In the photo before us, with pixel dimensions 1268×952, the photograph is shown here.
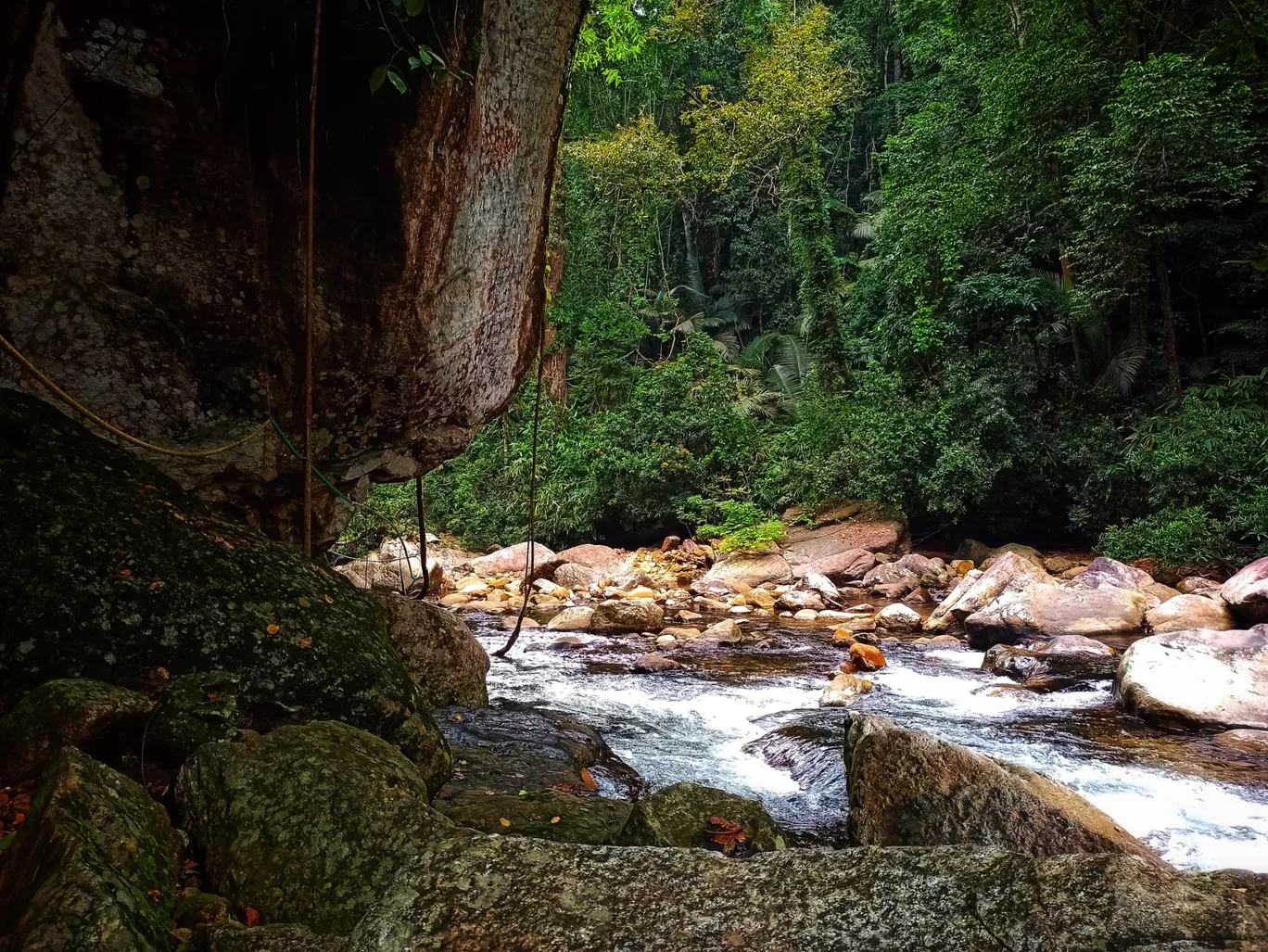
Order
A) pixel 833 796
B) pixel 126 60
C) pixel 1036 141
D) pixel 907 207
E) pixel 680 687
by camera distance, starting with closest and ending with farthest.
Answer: pixel 126 60 < pixel 833 796 < pixel 680 687 < pixel 1036 141 < pixel 907 207

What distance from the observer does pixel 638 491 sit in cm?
1797

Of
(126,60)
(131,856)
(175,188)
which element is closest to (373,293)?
(175,188)

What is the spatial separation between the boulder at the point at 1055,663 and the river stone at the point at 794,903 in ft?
21.9

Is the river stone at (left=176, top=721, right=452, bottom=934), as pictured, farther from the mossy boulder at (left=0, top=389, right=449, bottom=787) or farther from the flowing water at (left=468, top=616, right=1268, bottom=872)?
the flowing water at (left=468, top=616, right=1268, bottom=872)

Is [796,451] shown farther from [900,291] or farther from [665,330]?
[665,330]

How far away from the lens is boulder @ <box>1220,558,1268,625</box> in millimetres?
8344

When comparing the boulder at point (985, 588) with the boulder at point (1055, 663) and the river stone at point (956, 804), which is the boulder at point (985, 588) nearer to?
the boulder at point (1055, 663)

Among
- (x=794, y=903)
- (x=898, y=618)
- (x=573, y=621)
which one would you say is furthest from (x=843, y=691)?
(x=794, y=903)

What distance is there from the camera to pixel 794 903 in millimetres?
1567

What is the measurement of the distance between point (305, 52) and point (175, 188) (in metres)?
0.90

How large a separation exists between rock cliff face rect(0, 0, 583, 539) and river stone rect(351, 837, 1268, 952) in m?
3.29

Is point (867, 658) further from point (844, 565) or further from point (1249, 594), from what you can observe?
point (844, 565)

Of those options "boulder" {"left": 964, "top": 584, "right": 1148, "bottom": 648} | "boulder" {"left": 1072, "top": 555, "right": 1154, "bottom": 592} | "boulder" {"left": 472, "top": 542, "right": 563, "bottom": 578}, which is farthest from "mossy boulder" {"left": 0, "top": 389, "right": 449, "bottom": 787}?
"boulder" {"left": 472, "top": 542, "right": 563, "bottom": 578}

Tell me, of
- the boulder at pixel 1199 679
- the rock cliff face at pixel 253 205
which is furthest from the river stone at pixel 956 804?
the rock cliff face at pixel 253 205
